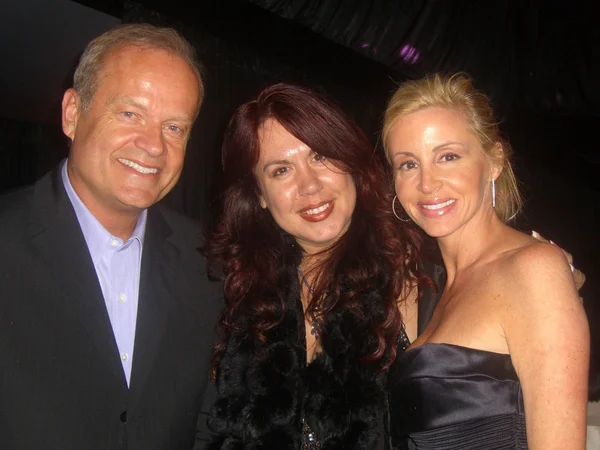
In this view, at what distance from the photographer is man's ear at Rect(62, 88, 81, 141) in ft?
6.45

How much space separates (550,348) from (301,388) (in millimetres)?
971

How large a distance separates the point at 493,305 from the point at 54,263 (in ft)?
4.61

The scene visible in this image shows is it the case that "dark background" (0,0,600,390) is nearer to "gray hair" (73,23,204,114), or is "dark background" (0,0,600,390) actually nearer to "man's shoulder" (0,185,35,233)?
"gray hair" (73,23,204,114)

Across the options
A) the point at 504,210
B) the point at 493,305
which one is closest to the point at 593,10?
the point at 504,210

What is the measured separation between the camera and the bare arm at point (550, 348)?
4.74 feet

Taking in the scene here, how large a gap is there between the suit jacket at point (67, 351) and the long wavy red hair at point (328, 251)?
0.37m

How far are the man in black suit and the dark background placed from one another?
1.48 ft

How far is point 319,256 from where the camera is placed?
2525mm

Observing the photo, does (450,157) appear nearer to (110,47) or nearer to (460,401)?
(460,401)

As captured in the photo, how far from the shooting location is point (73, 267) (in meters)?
1.75

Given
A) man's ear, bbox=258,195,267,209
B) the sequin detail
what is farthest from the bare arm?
man's ear, bbox=258,195,267,209

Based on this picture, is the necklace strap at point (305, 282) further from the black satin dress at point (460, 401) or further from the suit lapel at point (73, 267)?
the suit lapel at point (73, 267)

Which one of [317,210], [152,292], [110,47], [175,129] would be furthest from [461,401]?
[110,47]

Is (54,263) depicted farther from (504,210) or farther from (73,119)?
(504,210)
